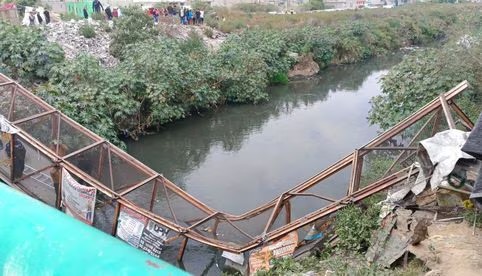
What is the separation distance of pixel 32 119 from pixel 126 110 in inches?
235

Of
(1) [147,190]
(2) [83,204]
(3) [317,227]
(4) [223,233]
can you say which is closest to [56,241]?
(2) [83,204]

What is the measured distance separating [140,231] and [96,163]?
6.18ft

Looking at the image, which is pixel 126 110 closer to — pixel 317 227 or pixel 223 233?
pixel 223 233

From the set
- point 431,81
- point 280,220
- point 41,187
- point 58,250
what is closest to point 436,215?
point 280,220

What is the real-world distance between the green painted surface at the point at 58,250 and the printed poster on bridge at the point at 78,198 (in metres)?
1.56

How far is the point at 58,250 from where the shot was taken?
621cm

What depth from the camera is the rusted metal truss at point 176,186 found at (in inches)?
330

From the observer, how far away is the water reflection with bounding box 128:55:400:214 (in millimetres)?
13461

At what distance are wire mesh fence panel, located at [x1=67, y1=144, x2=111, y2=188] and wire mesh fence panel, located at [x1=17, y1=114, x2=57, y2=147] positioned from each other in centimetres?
78

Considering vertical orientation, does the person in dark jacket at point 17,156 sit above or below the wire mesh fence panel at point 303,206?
above

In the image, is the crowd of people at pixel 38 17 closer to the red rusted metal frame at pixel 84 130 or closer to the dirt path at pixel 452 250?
the red rusted metal frame at pixel 84 130

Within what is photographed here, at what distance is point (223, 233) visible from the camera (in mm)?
9602

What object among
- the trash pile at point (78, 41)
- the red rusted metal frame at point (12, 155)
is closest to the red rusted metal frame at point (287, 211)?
the red rusted metal frame at point (12, 155)

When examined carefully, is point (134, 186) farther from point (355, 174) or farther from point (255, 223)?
point (355, 174)
